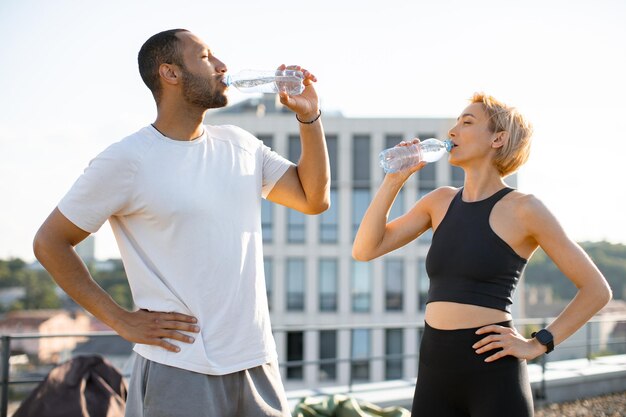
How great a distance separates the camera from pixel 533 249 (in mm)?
2682

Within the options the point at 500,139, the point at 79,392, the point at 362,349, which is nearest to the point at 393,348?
the point at 362,349

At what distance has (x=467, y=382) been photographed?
2.52 metres

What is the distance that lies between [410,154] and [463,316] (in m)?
0.64

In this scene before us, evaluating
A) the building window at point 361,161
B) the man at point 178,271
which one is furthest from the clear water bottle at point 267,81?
the building window at point 361,161

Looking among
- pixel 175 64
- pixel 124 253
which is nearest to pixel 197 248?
pixel 124 253

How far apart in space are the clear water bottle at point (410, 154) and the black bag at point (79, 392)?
2.16m

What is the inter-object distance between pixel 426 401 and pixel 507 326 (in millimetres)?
374

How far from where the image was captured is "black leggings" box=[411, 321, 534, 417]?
2473 millimetres

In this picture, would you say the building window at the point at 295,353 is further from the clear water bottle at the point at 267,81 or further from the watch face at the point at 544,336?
the watch face at the point at 544,336

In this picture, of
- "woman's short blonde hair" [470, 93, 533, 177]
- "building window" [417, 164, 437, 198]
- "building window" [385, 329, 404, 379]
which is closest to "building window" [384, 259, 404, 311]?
"building window" [385, 329, 404, 379]

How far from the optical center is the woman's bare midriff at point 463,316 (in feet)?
8.35

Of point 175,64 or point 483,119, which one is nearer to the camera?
point 175,64

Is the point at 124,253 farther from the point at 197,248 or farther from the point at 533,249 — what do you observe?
the point at 533,249

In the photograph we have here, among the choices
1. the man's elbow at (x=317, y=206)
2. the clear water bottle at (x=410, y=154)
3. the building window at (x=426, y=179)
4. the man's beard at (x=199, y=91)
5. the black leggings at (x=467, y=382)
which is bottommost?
the black leggings at (x=467, y=382)
